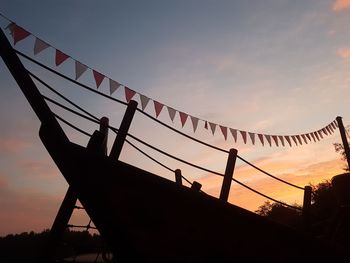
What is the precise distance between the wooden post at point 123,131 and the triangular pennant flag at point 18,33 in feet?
9.48

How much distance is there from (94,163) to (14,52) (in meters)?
1.77

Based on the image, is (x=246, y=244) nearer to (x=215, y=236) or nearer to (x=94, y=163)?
(x=215, y=236)

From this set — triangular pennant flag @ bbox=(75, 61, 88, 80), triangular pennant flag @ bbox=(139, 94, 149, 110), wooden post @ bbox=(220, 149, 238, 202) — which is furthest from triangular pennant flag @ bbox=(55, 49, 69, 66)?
wooden post @ bbox=(220, 149, 238, 202)

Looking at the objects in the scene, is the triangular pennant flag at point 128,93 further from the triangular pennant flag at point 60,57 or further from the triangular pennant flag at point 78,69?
the triangular pennant flag at point 60,57

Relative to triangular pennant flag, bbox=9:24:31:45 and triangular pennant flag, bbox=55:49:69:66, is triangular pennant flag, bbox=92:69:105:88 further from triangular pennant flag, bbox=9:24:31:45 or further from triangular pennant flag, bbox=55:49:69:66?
triangular pennant flag, bbox=9:24:31:45

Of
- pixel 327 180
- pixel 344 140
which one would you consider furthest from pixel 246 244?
pixel 327 180

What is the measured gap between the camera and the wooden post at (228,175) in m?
5.82

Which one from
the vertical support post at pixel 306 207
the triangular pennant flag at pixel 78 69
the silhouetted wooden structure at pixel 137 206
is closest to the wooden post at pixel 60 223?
the silhouetted wooden structure at pixel 137 206

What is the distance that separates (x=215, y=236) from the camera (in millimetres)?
4574

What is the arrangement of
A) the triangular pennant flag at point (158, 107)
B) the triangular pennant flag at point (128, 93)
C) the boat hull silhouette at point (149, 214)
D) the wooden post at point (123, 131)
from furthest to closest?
the triangular pennant flag at point (158, 107), the triangular pennant flag at point (128, 93), the wooden post at point (123, 131), the boat hull silhouette at point (149, 214)

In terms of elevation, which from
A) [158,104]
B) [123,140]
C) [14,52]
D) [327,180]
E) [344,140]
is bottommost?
[123,140]

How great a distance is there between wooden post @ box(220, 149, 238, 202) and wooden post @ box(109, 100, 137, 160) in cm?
218

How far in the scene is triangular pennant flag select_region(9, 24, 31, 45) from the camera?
6.04 metres

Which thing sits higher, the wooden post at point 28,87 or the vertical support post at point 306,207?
the vertical support post at point 306,207
